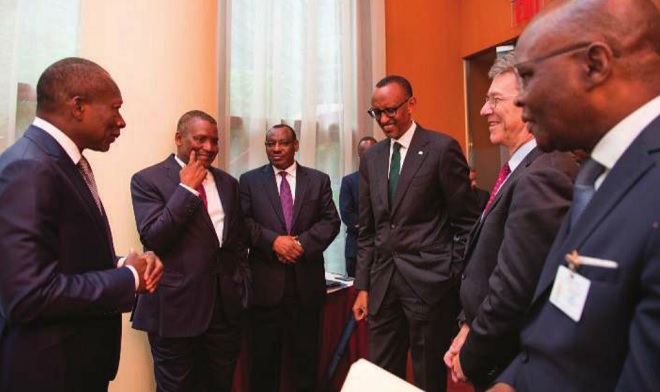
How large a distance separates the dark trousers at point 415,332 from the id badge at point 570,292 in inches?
48.2

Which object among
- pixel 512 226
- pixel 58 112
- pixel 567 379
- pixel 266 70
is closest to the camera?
pixel 567 379

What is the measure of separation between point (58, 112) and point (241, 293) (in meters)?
1.27

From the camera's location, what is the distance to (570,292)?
2.77 feet

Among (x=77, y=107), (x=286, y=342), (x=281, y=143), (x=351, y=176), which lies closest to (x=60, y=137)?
(x=77, y=107)

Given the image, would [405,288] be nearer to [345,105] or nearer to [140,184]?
[140,184]

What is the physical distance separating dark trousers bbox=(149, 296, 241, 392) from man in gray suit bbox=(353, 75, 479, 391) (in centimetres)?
72

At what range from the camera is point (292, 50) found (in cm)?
353

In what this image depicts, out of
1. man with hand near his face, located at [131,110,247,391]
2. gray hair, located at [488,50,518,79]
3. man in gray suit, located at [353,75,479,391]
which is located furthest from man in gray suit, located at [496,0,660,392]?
man with hand near his face, located at [131,110,247,391]

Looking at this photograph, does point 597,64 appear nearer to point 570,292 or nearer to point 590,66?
point 590,66

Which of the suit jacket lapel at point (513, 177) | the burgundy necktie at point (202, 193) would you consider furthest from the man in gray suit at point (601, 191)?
the burgundy necktie at point (202, 193)

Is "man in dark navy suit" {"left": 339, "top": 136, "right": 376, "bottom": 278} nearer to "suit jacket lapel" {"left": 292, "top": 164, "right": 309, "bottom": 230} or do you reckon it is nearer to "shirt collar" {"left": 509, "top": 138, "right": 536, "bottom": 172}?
"suit jacket lapel" {"left": 292, "top": 164, "right": 309, "bottom": 230}

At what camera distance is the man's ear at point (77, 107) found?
1408mm

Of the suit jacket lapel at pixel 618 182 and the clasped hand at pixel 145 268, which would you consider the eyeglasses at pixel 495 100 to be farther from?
the clasped hand at pixel 145 268

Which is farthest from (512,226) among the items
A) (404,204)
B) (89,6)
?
(89,6)
